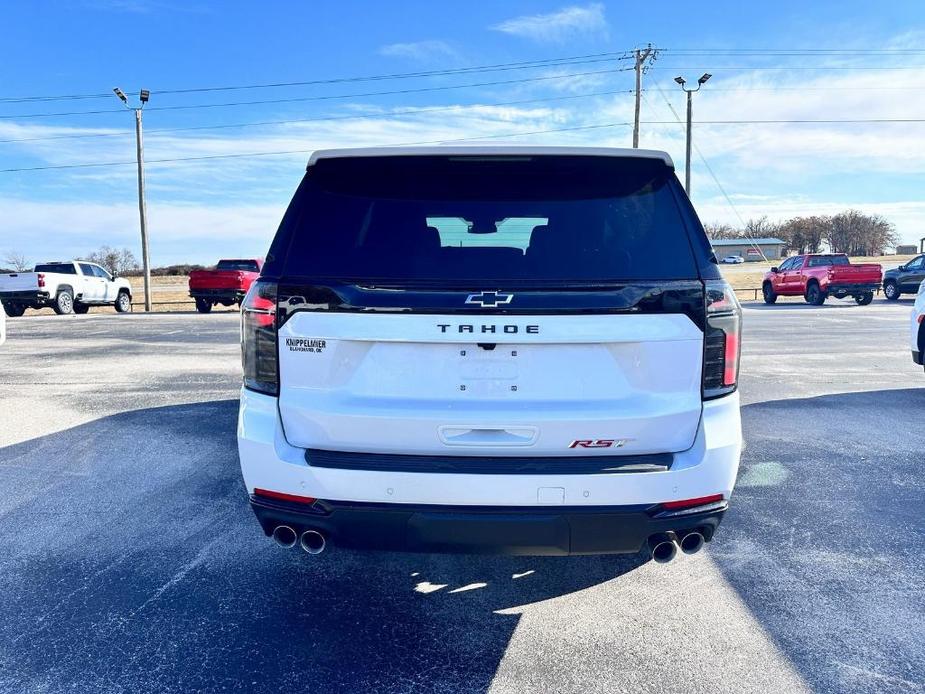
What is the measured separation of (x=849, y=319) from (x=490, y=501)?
19891mm

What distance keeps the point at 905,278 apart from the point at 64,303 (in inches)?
1251

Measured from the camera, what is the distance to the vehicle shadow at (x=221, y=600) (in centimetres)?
256

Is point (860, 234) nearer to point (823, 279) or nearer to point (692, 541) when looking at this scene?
point (823, 279)

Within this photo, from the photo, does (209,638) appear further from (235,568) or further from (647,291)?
(647,291)

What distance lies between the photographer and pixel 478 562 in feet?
11.6

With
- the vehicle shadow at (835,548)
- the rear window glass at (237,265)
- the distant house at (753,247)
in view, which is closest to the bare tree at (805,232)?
the distant house at (753,247)

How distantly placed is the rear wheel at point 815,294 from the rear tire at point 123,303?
27.6 metres

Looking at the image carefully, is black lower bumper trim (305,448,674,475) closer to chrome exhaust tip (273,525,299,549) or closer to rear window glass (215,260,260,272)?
chrome exhaust tip (273,525,299,549)

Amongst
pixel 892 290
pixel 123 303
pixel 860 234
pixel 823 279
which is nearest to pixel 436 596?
pixel 823 279

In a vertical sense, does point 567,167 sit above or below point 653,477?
above

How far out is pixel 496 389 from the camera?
2.48 meters

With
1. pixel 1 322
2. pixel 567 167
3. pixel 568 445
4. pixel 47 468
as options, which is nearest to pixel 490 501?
pixel 568 445

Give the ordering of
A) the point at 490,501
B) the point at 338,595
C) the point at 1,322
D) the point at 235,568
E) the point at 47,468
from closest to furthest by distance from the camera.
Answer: the point at 490,501
the point at 338,595
the point at 235,568
the point at 47,468
the point at 1,322

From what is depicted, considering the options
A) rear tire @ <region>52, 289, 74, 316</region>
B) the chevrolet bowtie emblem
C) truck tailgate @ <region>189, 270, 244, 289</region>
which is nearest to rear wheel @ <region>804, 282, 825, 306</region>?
truck tailgate @ <region>189, 270, 244, 289</region>
